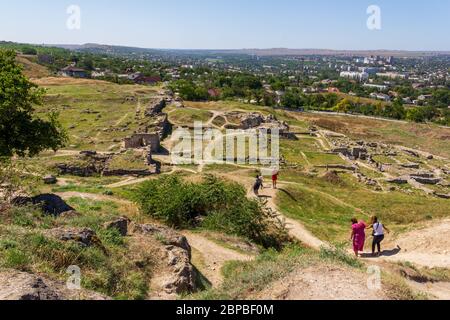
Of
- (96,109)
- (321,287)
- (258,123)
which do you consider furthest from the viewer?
(258,123)

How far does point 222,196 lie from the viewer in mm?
18969

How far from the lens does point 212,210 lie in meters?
18.5

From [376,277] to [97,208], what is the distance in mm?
12658

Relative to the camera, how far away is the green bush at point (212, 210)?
17281 mm

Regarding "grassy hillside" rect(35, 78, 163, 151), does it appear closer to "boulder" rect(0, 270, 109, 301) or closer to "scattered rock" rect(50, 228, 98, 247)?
"scattered rock" rect(50, 228, 98, 247)

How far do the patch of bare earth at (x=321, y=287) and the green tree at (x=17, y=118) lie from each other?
11804 millimetres

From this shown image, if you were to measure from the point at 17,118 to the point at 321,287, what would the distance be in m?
12.9

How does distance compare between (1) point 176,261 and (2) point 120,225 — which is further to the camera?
(2) point 120,225

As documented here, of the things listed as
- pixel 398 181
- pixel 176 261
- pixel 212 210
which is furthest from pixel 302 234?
pixel 398 181

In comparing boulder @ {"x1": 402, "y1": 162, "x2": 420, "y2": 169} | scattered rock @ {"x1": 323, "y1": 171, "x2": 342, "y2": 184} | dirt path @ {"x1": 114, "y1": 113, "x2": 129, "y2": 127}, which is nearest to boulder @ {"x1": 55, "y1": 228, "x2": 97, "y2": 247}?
scattered rock @ {"x1": 323, "y1": 171, "x2": 342, "y2": 184}

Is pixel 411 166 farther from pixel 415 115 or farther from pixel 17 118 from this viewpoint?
pixel 415 115

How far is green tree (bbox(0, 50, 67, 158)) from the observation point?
1528 cm

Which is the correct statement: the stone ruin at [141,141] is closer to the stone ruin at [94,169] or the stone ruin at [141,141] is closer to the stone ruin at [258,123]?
the stone ruin at [94,169]
